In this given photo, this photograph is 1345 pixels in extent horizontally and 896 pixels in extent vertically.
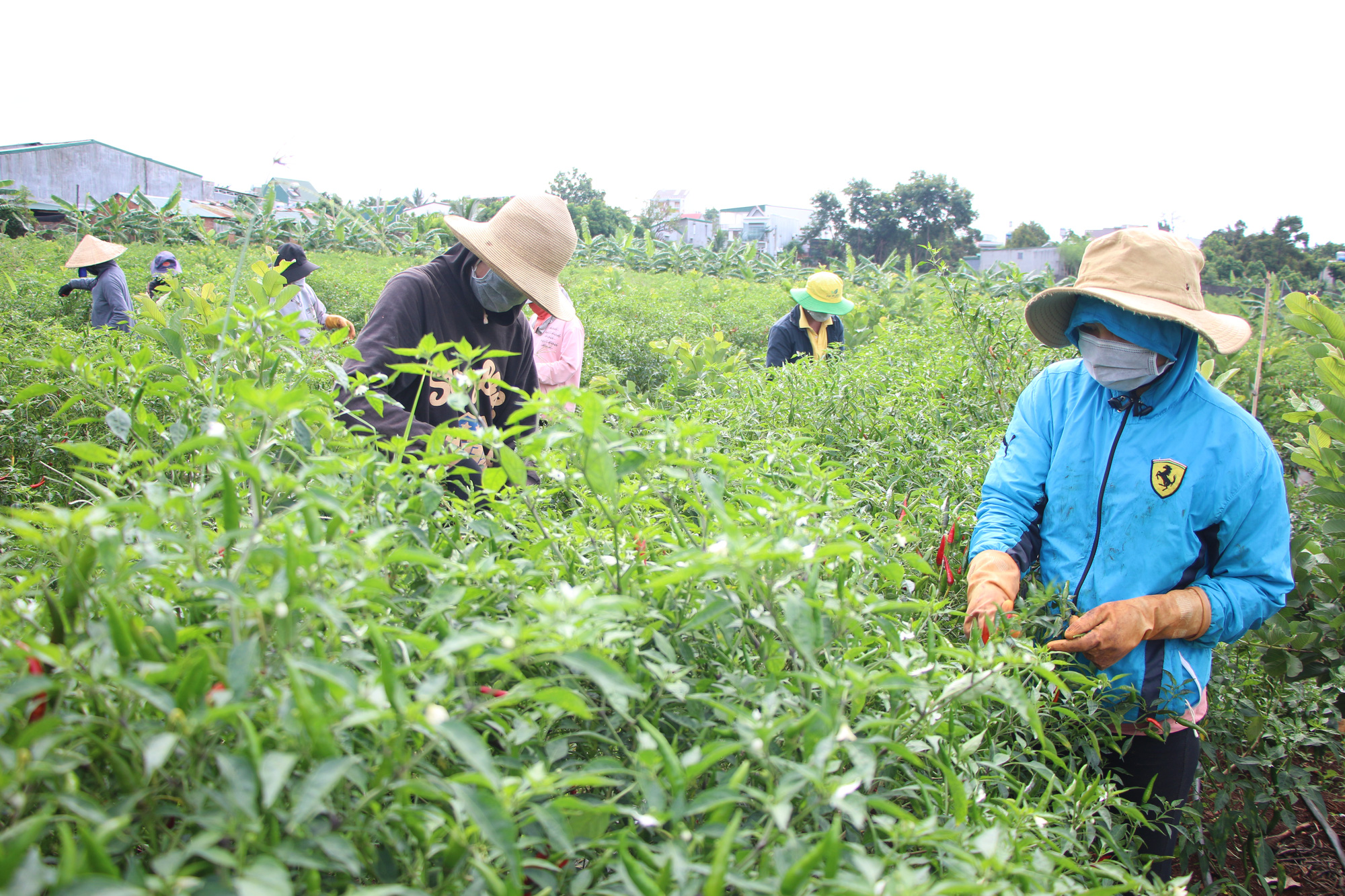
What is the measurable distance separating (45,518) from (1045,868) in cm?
115

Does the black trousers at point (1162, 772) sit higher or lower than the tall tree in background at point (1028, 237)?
lower

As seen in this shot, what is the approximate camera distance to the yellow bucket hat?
17.0ft

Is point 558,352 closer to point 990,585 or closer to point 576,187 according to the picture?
point 990,585

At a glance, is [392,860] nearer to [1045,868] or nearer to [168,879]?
[168,879]

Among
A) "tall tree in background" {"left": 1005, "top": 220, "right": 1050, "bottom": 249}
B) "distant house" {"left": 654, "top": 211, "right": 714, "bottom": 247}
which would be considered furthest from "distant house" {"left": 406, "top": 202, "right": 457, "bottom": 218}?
"tall tree in background" {"left": 1005, "top": 220, "right": 1050, "bottom": 249}

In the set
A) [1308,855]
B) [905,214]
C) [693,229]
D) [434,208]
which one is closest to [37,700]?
[1308,855]

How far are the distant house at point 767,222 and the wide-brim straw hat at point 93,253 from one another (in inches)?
1554

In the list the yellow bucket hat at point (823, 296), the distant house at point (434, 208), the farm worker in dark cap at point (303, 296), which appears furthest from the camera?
the distant house at point (434, 208)

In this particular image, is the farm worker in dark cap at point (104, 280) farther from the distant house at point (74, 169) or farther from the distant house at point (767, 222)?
the distant house at point (767, 222)

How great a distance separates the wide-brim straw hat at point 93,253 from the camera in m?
6.01

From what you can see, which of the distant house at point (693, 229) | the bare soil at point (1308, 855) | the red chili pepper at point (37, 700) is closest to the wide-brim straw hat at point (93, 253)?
the red chili pepper at point (37, 700)

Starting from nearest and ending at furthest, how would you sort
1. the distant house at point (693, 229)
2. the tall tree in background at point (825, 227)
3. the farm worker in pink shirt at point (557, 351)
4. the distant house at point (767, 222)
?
the farm worker in pink shirt at point (557, 351), the distant house at point (693, 229), the tall tree in background at point (825, 227), the distant house at point (767, 222)

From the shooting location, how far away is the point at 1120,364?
1.91 m

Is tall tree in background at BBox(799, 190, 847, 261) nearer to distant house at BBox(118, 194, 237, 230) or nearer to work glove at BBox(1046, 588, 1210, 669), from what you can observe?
distant house at BBox(118, 194, 237, 230)
